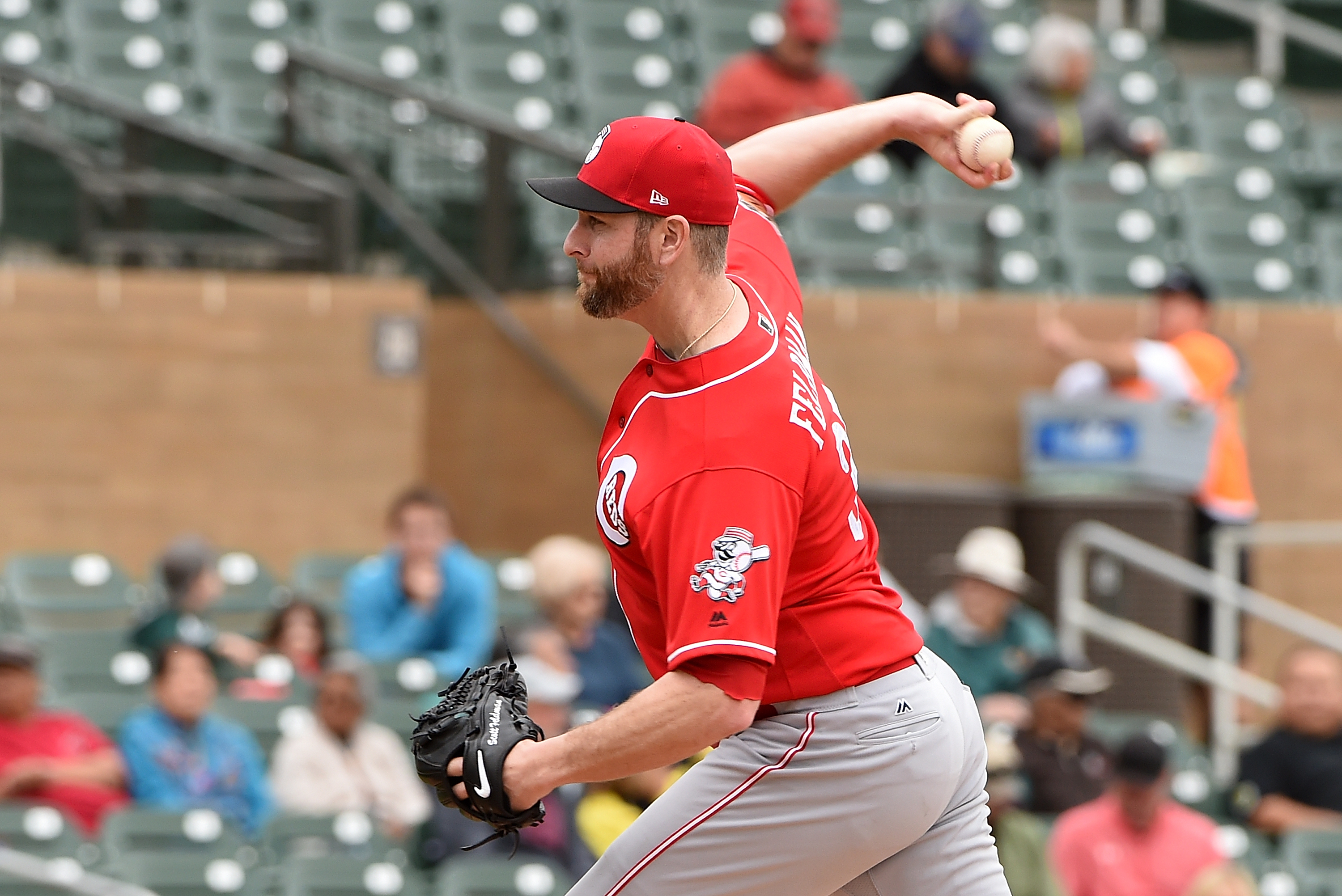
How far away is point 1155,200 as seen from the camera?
35.6ft

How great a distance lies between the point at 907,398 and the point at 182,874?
15.2 ft

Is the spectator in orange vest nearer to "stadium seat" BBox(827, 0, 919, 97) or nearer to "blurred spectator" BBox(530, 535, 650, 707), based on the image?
"blurred spectator" BBox(530, 535, 650, 707)

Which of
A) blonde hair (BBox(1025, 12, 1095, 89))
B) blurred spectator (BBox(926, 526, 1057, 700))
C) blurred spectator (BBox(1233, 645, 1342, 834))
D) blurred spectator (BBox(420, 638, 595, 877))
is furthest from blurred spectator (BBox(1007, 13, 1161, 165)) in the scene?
blurred spectator (BBox(420, 638, 595, 877))

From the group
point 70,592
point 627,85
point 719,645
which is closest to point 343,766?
point 70,592

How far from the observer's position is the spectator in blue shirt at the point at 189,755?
21.9 ft

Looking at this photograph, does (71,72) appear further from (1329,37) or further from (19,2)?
(1329,37)

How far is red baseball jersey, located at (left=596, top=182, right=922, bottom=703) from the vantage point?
2908 millimetres

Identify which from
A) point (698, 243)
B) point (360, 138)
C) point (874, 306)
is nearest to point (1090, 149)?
point (874, 306)

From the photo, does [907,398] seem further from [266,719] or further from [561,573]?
[266,719]

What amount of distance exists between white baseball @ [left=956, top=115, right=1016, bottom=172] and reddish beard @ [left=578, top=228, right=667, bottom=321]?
66 cm

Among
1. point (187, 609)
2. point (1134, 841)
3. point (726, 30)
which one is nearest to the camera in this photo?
point (1134, 841)

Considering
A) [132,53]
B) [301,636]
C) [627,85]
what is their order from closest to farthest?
[301,636] → [132,53] → [627,85]

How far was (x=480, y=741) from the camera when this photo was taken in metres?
2.98

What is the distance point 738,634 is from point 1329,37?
38.0 feet
